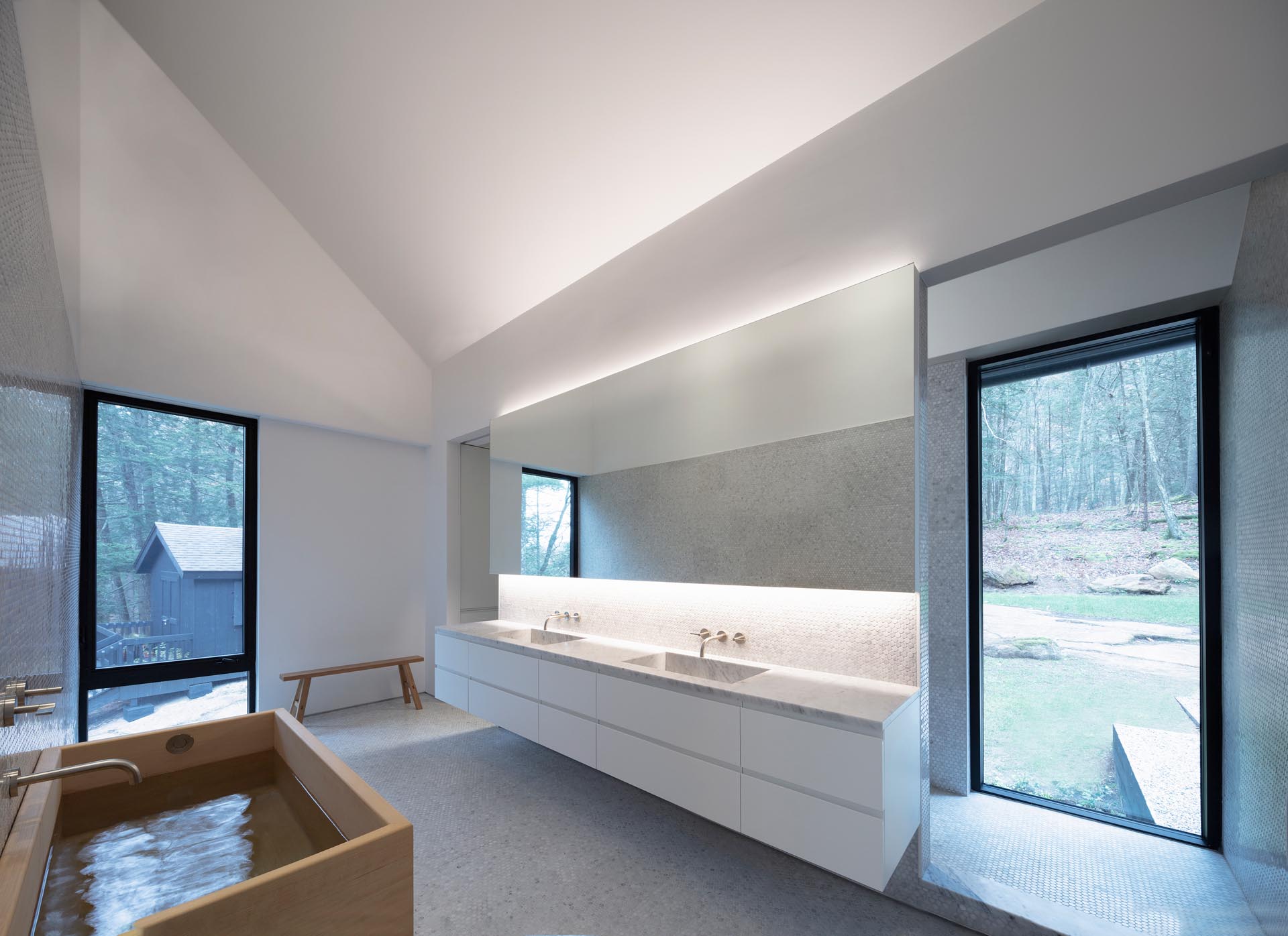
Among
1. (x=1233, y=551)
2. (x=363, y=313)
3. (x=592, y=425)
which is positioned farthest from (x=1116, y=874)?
(x=363, y=313)

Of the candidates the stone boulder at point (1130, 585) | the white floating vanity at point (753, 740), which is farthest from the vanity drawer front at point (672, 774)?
the stone boulder at point (1130, 585)

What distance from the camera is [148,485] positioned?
3742 mm

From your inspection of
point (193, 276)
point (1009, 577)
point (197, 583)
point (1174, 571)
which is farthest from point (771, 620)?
point (193, 276)

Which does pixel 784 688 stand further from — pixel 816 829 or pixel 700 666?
pixel 700 666

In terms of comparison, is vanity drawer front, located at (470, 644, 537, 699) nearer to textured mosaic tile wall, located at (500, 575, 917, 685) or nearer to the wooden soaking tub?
textured mosaic tile wall, located at (500, 575, 917, 685)

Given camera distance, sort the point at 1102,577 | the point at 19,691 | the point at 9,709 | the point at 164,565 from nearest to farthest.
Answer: the point at 9,709, the point at 19,691, the point at 1102,577, the point at 164,565

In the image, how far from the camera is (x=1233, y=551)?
7.18 feet

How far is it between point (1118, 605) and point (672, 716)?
6.63 ft

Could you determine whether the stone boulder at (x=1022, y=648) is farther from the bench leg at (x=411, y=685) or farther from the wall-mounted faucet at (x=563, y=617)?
the bench leg at (x=411, y=685)

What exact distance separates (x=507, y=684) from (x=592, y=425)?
157 cm

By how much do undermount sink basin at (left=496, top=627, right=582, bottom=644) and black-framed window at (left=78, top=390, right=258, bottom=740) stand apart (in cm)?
191

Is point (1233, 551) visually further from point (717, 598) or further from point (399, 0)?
point (399, 0)

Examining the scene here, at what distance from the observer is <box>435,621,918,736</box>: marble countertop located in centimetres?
194

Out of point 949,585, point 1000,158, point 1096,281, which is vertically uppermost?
point 1000,158
